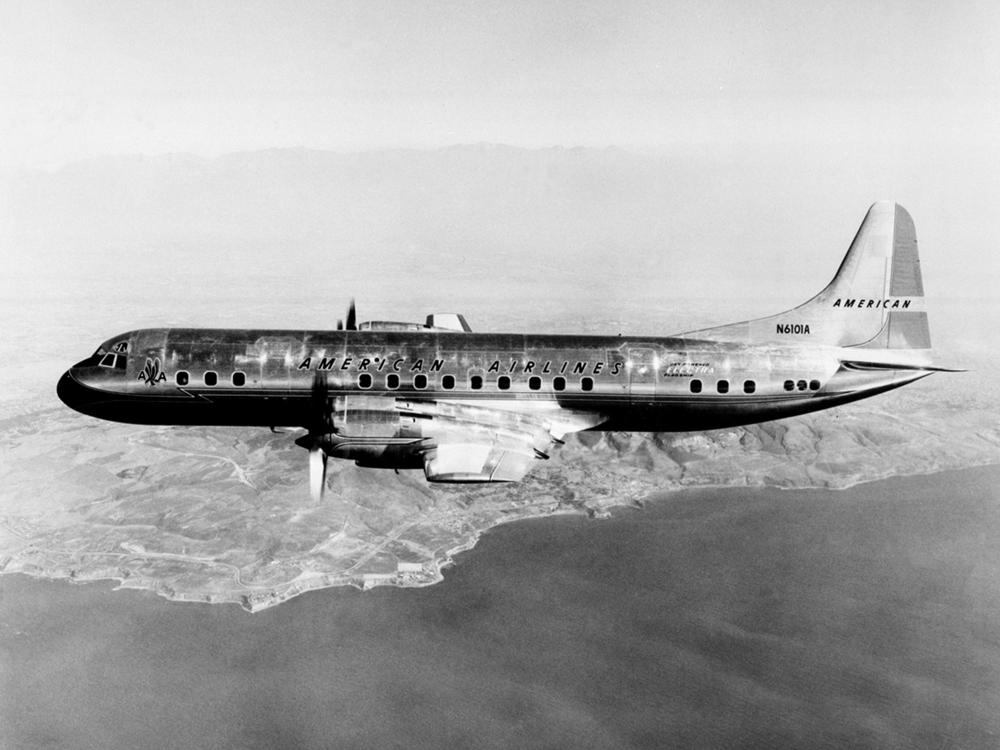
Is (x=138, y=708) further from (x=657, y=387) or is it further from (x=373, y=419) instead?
(x=657, y=387)

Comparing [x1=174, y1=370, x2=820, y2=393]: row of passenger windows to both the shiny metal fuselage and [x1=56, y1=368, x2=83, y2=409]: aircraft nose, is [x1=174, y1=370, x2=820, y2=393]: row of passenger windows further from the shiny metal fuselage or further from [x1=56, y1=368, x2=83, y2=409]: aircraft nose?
[x1=56, y1=368, x2=83, y2=409]: aircraft nose

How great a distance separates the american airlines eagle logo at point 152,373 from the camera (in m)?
23.0

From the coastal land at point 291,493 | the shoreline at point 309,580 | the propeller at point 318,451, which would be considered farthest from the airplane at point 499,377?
the shoreline at point 309,580

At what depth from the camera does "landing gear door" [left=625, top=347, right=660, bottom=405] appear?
23.0 metres

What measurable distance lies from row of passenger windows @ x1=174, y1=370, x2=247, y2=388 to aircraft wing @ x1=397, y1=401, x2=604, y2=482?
641 cm

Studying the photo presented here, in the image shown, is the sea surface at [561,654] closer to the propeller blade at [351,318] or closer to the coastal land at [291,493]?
the coastal land at [291,493]

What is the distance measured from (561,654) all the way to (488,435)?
194 feet

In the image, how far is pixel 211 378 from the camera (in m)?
22.8

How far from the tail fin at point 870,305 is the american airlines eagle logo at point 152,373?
67.9ft

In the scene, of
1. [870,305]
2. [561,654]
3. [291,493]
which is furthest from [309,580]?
[870,305]

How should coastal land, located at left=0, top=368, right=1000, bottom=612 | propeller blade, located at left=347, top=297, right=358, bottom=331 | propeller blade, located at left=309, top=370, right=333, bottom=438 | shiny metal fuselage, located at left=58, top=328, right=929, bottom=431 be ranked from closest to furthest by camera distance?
propeller blade, located at left=309, top=370, right=333, bottom=438, shiny metal fuselage, located at left=58, top=328, right=929, bottom=431, propeller blade, located at left=347, top=297, right=358, bottom=331, coastal land, located at left=0, top=368, right=1000, bottom=612

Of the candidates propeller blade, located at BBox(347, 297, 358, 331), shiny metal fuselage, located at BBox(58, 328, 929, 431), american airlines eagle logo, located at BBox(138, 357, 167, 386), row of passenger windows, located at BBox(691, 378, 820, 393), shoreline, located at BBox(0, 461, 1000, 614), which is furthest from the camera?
shoreline, located at BBox(0, 461, 1000, 614)

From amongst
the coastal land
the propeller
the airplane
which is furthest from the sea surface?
the propeller

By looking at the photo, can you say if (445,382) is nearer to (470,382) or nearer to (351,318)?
(470,382)
